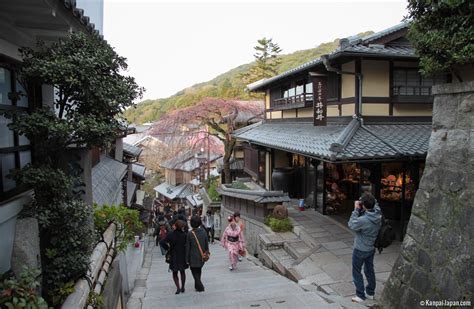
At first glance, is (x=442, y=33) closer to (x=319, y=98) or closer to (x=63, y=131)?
(x=63, y=131)

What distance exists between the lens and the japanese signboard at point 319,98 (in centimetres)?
1217

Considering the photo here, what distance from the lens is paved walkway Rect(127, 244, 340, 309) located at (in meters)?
6.47

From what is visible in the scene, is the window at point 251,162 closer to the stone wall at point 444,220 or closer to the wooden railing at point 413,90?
the wooden railing at point 413,90

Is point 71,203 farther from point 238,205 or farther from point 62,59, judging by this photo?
point 238,205

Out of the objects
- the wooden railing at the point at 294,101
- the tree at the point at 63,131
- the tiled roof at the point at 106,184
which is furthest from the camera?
the wooden railing at the point at 294,101

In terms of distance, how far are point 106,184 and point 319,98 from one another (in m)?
7.95

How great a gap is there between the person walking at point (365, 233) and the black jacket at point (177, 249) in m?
3.64

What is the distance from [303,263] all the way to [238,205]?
23.0ft

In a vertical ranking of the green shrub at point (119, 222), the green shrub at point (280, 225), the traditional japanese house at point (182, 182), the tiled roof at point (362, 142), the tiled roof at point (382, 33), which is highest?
the tiled roof at point (382, 33)

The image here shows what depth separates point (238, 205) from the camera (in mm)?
16078

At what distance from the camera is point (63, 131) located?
10.8 ft

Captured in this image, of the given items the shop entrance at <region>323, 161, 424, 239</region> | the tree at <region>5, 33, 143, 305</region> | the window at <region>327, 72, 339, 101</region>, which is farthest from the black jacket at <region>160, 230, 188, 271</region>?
the window at <region>327, 72, 339, 101</region>

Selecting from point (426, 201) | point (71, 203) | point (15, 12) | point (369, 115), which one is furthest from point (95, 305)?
point (369, 115)

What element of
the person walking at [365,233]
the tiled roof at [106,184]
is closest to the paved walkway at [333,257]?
the person walking at [365,233]
